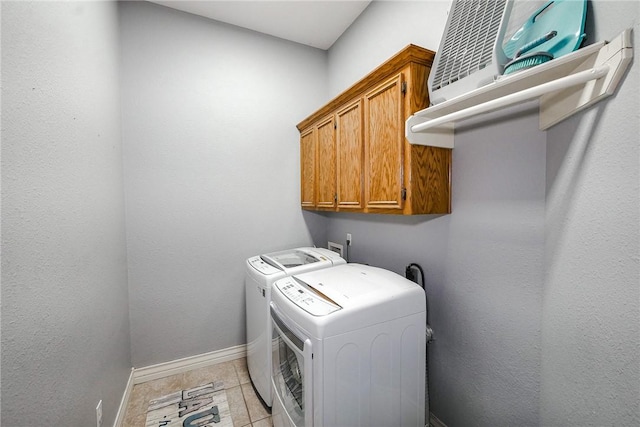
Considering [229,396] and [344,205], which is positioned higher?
[344,205]

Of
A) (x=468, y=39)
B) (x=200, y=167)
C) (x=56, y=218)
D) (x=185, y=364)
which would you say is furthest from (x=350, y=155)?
(x=185, y=364)

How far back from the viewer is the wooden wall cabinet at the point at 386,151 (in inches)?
53.7

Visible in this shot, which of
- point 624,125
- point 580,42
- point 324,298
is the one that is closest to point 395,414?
point 324,298

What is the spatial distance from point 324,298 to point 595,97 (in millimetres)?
1242

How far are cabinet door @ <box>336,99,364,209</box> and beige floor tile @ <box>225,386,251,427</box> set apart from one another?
1.62 meters

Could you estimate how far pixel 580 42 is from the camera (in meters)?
0.83

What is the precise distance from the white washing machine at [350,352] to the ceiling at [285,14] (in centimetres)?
222

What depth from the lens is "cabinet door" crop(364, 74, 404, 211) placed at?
141cm

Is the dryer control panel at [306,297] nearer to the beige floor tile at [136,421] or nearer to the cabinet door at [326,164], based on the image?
the cabinet door at [326,164]

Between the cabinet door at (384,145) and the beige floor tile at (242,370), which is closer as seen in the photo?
the cabinet door at (384,145)

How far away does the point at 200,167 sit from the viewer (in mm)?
2227

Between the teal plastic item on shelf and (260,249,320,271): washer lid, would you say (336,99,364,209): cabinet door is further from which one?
the teal plastic item on shelf

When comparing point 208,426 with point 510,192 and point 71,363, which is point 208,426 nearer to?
point 71,363

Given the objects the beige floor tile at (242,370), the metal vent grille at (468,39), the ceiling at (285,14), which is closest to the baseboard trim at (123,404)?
the beige floor tile at (242,370)
